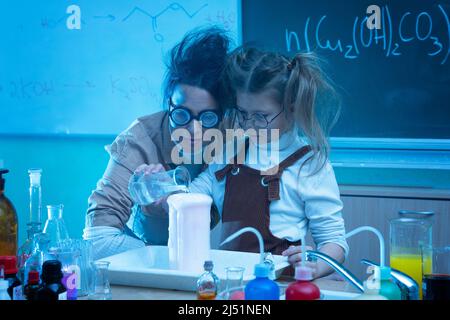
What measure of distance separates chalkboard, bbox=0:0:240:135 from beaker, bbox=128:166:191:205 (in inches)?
55.1

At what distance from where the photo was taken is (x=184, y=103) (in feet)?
6.04

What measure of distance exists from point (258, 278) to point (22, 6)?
264cm

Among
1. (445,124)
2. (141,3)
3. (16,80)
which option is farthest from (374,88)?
(16,80)

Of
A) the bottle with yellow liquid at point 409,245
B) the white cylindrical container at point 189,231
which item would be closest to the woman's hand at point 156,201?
the white cylindrical container at point 189,231

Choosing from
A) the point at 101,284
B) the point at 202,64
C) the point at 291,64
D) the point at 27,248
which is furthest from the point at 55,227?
the point at 291,64

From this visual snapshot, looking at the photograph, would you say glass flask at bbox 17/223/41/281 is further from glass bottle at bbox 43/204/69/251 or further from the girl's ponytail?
the girl's ponytail

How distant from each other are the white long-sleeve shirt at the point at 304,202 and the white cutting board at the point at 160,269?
255 mm

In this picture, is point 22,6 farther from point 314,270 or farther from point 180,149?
point 314,270

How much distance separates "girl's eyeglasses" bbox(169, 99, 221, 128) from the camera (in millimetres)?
1808

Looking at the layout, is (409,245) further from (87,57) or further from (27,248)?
(87,57)

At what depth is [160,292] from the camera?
51.3 inches

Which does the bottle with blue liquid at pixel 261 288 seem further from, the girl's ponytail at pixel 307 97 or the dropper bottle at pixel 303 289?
the girl's ponytail at pixel 307 97

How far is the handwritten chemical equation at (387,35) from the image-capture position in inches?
106

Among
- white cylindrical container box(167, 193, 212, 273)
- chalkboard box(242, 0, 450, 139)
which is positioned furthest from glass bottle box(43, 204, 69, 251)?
chalkboard box(242, 0, 450, 139)
